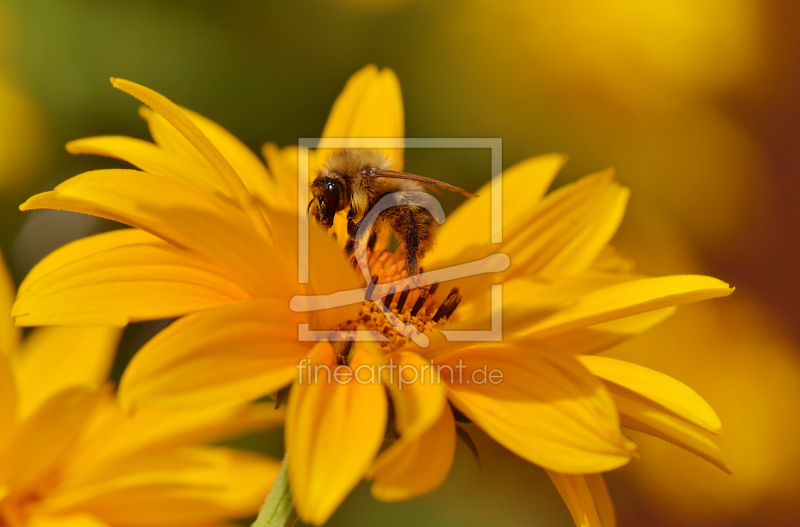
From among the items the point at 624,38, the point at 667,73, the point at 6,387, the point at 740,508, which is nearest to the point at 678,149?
the point at 667,73

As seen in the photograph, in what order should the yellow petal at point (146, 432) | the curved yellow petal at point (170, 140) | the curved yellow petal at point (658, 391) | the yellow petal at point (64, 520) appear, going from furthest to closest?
the curved yellow petal at point (170, 140) → the yellow petal at point (146, 432) → the yellow petal at point (64, 520) → the curved yellow petal at point (658, 391)

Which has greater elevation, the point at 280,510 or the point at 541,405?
the point at 541,405

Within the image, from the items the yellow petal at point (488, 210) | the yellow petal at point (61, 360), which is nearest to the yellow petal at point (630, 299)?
the yellow petal at point (488, 210)

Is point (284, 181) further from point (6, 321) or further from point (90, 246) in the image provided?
point (6, 321)

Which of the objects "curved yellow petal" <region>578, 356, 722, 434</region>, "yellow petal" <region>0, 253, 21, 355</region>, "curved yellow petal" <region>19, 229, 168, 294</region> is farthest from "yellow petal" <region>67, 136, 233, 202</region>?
"curved yellow petal" <region>578, 356, 722, 434</region>

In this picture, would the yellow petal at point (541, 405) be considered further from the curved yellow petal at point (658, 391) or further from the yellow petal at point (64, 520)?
the yellow petal at point (64, 520)

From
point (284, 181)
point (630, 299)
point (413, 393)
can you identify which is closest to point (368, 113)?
point (284, 181)


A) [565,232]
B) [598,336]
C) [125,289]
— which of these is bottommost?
[598,336]
